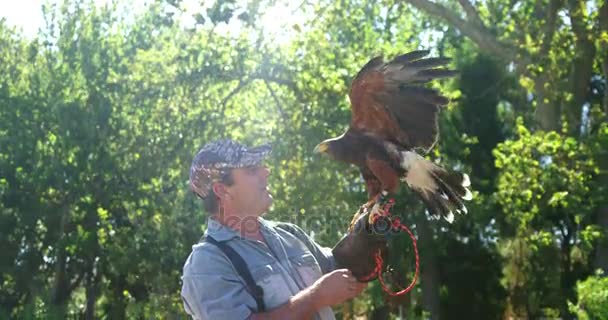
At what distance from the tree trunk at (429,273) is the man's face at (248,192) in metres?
16.1

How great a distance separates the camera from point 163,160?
19.8 meters

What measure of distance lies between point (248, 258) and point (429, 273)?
18478 mm

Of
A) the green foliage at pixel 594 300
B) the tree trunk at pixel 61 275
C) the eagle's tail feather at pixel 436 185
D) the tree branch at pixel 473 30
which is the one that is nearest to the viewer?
the eagle's tail feather at pixel 436 185

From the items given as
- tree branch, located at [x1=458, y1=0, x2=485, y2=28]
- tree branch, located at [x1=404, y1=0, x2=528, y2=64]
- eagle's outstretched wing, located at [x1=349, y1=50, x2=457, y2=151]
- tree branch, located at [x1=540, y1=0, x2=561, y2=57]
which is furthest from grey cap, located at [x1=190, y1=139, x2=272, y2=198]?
tree branch, located at [x1=458, y1=0, x2=485, y2=28]

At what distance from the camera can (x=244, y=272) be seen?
120 inches

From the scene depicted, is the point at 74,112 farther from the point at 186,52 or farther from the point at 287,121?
the point at 287,121

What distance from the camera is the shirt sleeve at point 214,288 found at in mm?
2922

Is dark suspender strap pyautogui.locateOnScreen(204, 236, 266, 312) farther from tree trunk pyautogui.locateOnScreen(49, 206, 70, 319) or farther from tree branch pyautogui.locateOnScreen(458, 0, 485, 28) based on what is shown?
tree trunk pyautogui.locateOnScreen(49, 206, 70, 319)

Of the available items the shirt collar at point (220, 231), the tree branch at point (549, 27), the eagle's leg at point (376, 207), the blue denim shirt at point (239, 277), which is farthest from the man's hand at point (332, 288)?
the tree branch at point (549, 27)

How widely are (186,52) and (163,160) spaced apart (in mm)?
3216

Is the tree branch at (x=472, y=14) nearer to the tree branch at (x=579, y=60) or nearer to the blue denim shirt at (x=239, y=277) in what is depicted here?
the tree branch at (x=579, y=60)

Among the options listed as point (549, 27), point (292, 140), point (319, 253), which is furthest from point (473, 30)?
point (319, 253)

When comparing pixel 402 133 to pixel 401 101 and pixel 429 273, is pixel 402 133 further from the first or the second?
pixel 429 273

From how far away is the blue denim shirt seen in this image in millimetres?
2949
